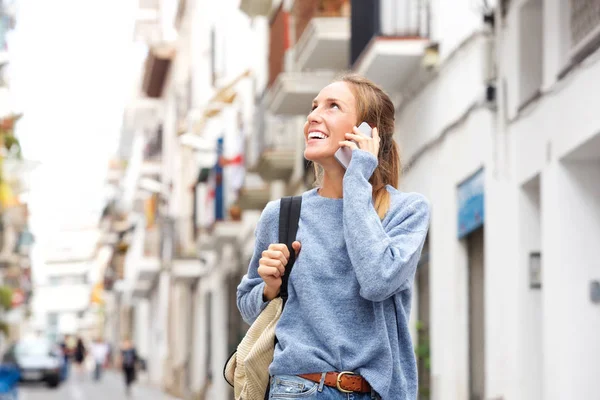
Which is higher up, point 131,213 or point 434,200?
point 131,213

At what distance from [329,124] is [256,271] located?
0.56m

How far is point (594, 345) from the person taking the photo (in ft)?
37.9

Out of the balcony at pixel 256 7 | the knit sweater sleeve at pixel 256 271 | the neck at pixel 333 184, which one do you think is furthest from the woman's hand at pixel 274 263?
the balcony at pixel 256 7

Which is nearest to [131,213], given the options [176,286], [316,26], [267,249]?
[176,286]

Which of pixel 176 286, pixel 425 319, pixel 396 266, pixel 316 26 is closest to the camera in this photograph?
pixel 396 266

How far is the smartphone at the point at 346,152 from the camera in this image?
4.53 m

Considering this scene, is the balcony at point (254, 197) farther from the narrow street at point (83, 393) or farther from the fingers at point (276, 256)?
the fingers at point (276, 256)

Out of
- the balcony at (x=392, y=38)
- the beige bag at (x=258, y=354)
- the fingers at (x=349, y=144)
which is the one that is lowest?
the beige bag at (x=258, y=354)

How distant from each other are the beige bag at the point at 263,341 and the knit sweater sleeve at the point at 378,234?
228mm

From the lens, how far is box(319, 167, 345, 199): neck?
15.1ft

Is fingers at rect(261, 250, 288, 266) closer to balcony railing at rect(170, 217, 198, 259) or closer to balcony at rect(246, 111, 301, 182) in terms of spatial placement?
balcony at rect(246, 111, 301, 182)

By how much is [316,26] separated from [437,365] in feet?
20.0

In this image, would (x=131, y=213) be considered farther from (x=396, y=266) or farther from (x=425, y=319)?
(x=396, y=266)

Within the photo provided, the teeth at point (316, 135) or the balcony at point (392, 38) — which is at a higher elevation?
the balcony at point (392, 38)
